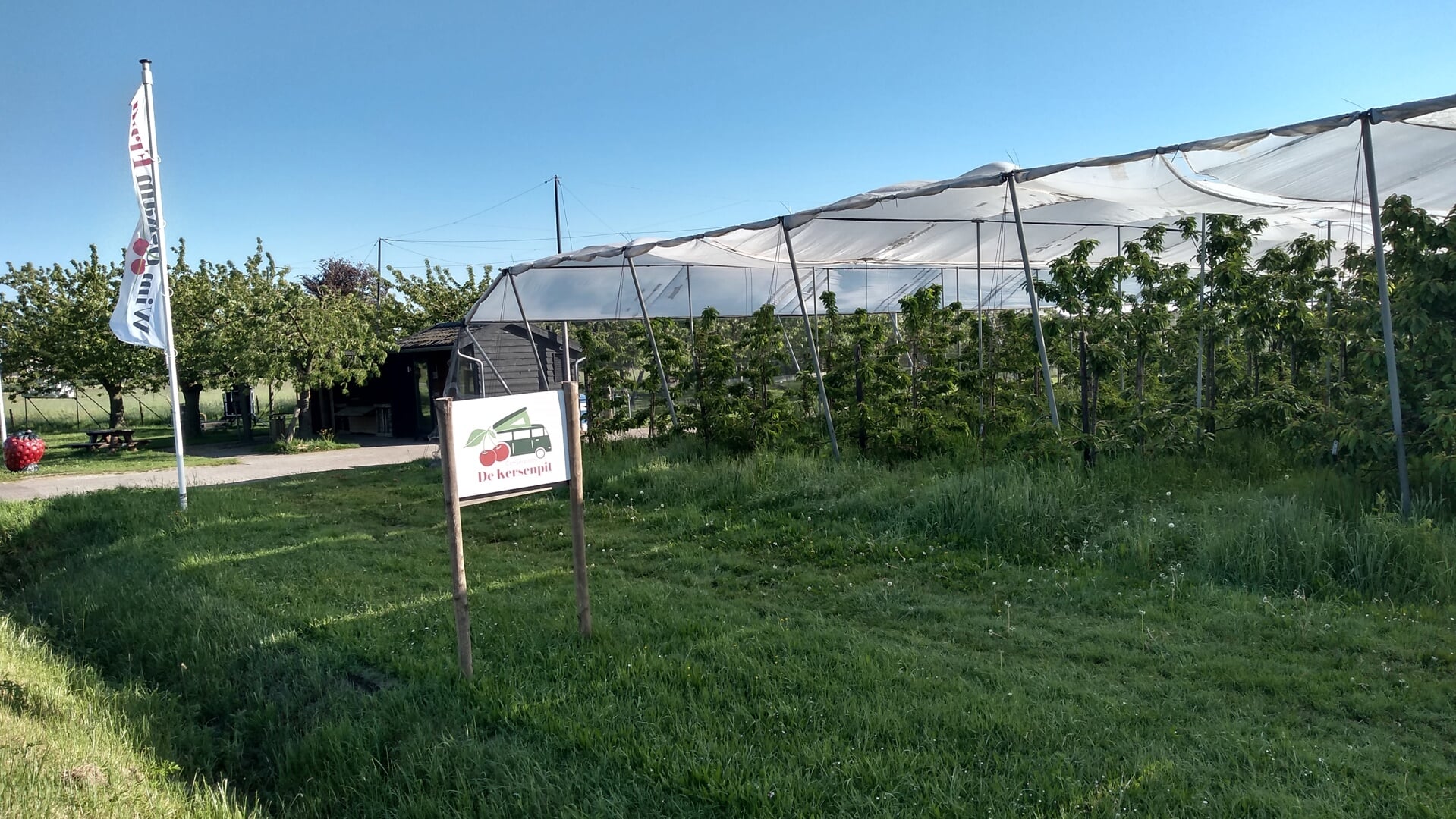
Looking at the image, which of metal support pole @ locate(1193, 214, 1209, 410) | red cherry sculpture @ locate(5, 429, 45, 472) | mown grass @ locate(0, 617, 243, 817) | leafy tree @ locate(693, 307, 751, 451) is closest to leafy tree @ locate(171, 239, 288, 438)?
red cherry sculpture @ locate(5, 429, 45, 472)

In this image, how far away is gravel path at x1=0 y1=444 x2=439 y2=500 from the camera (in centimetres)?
1388

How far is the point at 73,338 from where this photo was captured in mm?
20250

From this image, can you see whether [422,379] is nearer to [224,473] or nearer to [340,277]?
[224,473]

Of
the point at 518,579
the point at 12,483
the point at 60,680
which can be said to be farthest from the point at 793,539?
the point at 12,483

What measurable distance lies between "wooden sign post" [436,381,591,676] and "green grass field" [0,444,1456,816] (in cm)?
42

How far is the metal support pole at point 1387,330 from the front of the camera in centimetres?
590

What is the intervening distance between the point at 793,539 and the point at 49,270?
2386 centimetres

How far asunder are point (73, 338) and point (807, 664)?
22527 millimetres

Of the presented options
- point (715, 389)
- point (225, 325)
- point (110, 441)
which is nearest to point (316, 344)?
point (225, 325)

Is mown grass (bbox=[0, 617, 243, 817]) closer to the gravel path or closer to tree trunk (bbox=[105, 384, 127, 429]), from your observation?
the gravel path

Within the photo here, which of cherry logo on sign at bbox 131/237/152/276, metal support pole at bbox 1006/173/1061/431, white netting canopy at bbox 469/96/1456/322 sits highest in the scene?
cherry logo on sign at bbox 131/237/152/276

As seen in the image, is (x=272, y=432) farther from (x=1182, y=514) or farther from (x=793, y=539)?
(x=1182, y=514)

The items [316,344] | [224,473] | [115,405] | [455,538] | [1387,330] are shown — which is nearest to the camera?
[455,538]

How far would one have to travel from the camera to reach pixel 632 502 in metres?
9.48
